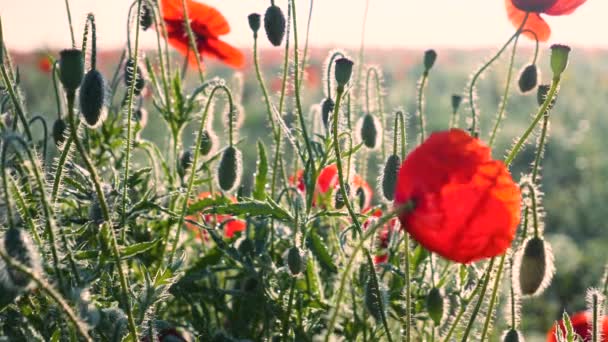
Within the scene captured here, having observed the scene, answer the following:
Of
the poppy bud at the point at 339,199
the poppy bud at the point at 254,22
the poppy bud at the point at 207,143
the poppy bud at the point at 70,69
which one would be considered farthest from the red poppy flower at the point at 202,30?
the poppy bud at the point at 70,69

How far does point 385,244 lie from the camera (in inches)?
62.7

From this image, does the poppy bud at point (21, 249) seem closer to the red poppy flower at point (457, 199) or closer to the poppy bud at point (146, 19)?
the red poppy flower at point (457, 199)

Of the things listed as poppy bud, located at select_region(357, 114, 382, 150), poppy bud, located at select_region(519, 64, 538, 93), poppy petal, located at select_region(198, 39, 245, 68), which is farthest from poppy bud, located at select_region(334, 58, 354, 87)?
poppy petal, located at select_region(198, 39, 245, 68)

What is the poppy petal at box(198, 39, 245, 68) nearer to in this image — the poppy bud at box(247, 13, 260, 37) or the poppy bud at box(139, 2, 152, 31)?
the poppy bud at box(139, 2, 152, 31)

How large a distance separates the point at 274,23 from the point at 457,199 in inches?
23.9

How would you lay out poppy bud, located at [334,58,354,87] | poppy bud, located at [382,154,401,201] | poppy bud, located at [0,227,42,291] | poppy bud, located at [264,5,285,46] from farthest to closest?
1. poppy bud, located at [264,5,285,46]
2. poppy bud, located at [382,154,401,201]
3. poppy bud, located at [334,58,354,87]
4. poppy bud, located at [0,227,42,291]

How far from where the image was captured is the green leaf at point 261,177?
1354 mm

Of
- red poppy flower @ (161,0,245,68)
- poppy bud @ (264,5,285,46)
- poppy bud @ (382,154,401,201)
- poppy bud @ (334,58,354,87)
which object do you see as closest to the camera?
poppy bud @ (334,58,354,87)

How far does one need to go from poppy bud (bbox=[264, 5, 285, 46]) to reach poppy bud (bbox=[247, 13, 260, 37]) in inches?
2.9

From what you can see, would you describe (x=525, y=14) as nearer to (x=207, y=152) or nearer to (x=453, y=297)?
(x=453, y=297)

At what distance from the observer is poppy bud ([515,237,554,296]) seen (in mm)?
1026

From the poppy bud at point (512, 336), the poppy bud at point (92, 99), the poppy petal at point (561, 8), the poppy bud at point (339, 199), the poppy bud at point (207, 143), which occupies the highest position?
the poppy petal at point (561, 8)

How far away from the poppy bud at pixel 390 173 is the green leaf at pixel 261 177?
0.21 metres

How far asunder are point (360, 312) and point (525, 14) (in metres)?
0.61
